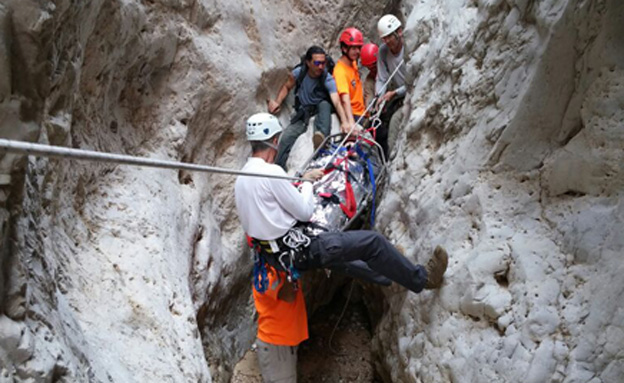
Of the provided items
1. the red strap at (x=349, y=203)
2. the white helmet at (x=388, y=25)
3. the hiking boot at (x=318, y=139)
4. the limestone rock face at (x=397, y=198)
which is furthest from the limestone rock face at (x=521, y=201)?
the white helmet at (x=388, y=25)

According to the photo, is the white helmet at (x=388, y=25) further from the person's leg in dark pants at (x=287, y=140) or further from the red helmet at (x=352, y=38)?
the person's leg in dark pants at (x=287, y=140)

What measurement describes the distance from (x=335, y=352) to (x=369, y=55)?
3318mm

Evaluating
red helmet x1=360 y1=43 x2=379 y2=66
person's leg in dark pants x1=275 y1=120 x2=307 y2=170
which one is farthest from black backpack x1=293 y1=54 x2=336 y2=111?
red helmet x1=360 y1=43 x2=379 y2=66

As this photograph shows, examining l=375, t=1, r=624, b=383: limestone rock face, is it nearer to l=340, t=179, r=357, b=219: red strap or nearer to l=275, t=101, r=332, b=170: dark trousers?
l=340, t=179, r=357, b=219: red strap

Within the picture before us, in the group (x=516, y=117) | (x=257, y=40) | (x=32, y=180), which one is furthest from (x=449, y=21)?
(x=32, y=180)

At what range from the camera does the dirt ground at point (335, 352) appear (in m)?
4.72

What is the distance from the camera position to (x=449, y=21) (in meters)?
3.91

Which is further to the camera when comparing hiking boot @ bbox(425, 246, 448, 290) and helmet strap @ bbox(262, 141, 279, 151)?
helmet strap @ bbox(262, 141, 279, 151)

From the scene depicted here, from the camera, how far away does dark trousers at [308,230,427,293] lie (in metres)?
3.32

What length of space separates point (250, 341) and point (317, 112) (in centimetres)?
241

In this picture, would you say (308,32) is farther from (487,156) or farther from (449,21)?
(487,156)

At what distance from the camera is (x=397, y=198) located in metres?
4.05

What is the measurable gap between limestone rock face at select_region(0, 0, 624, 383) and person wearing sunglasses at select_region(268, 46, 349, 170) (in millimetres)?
1044

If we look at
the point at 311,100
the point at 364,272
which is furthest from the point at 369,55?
A: the point at 364,272
